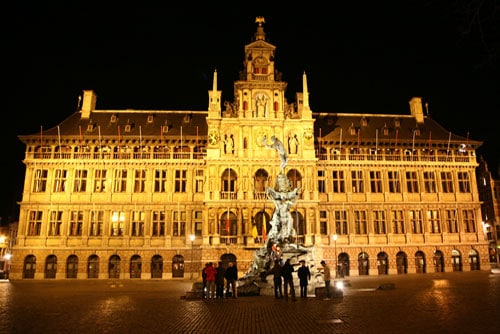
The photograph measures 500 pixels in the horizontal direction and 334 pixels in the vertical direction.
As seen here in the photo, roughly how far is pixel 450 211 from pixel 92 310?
37934mm

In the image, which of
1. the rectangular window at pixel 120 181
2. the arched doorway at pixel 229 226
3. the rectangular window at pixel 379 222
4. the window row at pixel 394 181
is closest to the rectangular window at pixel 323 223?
the window row at pixel 394 181

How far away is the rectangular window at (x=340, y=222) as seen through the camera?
4000 centimetres

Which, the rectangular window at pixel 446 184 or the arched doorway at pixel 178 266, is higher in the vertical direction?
the rectangular window at pixel 446 184

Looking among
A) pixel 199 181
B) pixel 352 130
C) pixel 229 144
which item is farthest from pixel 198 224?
pixel 352 130

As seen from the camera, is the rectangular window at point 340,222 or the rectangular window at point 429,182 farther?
the rectangular window at point 429,182

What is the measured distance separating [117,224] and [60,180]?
7093mm

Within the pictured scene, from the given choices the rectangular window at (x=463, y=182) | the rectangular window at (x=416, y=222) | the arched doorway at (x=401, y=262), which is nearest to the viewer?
the arched doorway at (x=401, y=262)

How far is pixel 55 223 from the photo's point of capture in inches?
1519

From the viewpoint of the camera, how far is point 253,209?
37.7m

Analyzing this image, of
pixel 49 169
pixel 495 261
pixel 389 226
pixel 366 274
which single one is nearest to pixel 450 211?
pixel 389 226

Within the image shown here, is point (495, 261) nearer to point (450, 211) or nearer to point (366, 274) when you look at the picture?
point (450, 211)

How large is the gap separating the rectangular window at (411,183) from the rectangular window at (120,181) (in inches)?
1108

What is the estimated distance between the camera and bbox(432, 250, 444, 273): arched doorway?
40044 mm

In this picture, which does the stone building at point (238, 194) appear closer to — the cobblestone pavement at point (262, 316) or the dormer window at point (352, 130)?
the dormer window at point (352, 130)
